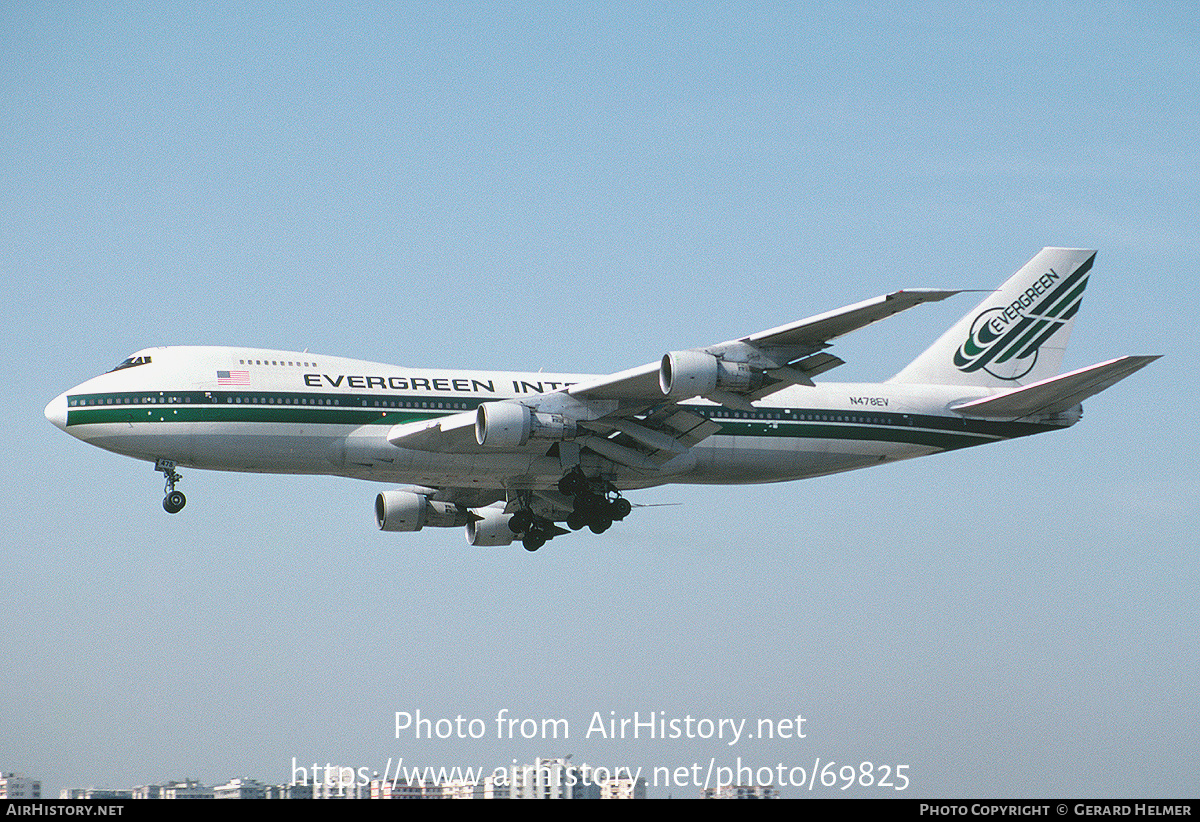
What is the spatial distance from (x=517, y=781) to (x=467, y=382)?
39.0 feet

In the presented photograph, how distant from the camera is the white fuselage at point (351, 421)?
41062 millimetres

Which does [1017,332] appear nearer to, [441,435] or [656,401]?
[656,401]

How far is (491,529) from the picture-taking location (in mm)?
50000

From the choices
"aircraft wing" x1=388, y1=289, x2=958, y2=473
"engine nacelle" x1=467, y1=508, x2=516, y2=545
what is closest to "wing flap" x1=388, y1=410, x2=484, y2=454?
"aircraft wing" x1=388, y1=289, x2=958, y2=473

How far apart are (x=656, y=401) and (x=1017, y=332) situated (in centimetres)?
1478

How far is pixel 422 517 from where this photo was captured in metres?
49.4

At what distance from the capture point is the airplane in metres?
39.7

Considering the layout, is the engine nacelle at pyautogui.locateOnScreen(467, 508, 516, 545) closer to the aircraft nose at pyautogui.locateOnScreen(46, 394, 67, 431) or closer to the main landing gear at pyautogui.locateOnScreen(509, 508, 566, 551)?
the main landing gear at pyautogui.locateOnScreen(509, 508, 566, 551)

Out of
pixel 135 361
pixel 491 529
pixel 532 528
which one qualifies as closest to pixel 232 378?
pixel 135 361

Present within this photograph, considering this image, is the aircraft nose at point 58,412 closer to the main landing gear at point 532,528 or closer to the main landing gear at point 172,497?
the main landing gear at point 172,497
